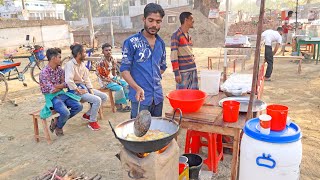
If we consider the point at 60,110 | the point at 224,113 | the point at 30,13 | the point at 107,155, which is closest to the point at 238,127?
the point at 224,113

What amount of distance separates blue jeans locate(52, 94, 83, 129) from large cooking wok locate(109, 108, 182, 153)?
2397mm

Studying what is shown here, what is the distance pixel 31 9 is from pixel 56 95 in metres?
31.4

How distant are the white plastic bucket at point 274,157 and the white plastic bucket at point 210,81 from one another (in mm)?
1363

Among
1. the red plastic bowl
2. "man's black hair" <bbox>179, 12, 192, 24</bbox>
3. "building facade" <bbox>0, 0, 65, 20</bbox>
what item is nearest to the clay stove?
the red plastic bowl

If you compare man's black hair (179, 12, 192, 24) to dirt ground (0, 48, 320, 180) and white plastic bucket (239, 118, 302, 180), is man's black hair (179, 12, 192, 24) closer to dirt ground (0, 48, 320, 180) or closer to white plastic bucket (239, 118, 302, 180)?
dirt ground (0, 48, 320, 180)

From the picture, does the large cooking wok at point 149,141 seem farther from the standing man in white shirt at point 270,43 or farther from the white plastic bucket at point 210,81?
the standing man in white shirt at point 270,43

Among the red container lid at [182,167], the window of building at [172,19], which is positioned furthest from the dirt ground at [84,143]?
the window of building at [172,19]

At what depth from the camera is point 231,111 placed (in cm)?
258

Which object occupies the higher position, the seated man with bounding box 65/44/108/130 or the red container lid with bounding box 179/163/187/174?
the seated man with bounding box 65/44/108/130

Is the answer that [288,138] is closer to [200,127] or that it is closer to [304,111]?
[200,127]

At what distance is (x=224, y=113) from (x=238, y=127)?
206mm

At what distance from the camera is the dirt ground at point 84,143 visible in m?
3.55

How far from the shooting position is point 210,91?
348 cm

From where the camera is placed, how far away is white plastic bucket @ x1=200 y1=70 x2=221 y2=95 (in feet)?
11.0
